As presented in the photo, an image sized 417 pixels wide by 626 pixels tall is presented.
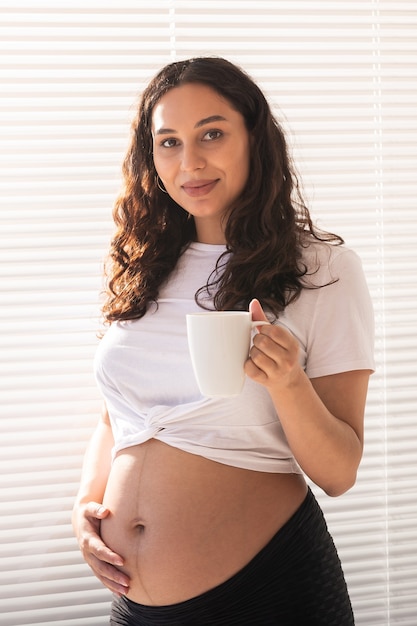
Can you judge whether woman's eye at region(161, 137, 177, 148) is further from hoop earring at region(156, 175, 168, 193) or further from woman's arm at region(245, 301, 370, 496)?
woman's arm at region(245, 301, 370, 496)

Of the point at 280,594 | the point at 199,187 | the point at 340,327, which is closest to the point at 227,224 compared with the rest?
the point at 199,187

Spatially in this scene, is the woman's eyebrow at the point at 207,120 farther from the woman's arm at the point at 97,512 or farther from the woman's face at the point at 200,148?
the woman's arm at the point at 97,512

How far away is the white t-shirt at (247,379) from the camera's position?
1449 millimetres

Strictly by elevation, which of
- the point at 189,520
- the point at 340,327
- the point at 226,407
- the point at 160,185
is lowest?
the point at 189,520

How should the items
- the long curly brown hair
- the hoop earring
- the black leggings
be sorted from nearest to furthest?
the black leggings
the long curly brown hair
the hoop earring

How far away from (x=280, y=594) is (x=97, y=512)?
373mm

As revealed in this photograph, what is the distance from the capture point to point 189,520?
1412 mm

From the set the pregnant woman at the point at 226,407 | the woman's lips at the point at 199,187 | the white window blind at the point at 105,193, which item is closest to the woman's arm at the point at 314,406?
the pregnant woman at the point at 226,407

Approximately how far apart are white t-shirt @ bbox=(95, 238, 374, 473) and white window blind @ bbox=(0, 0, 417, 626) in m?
0.28

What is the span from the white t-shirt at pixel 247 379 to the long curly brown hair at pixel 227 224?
4cm

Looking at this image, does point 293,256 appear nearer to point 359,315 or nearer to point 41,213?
point 359,315

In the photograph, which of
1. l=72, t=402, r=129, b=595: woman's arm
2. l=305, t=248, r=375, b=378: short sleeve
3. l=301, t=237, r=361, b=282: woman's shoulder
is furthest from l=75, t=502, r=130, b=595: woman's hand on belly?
l=301, t=237, r=361, b=282: woman's shoulder

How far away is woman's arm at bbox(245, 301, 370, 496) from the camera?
46.7 inches

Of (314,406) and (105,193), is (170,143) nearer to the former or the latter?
(105,193)
